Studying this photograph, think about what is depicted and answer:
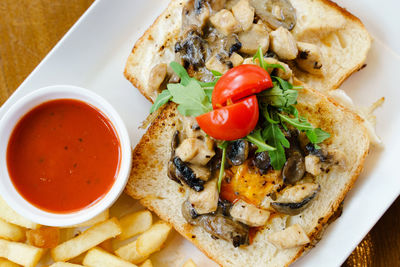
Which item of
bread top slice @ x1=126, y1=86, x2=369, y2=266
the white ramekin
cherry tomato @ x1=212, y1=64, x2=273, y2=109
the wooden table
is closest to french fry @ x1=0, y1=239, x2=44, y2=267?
the white ramekin

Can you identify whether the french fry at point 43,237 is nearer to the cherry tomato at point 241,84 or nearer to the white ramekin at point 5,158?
the white ramekin at point 5,158

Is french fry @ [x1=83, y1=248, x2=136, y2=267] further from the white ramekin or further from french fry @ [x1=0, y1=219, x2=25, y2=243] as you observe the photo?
french fry @ [x1=0, y1=219, x2=25, y2=243]

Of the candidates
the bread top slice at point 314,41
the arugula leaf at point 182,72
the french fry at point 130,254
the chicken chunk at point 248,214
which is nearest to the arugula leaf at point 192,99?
the arugula leaf at point 182,72

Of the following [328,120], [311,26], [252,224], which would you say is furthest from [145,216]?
[311,26]

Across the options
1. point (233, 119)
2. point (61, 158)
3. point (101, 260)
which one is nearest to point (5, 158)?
Result: point (61, 158)

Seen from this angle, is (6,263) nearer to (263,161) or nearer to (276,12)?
(263,161)

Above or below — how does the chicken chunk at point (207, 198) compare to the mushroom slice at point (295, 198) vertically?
below

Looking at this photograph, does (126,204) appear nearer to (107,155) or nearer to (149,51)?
(107,155)
